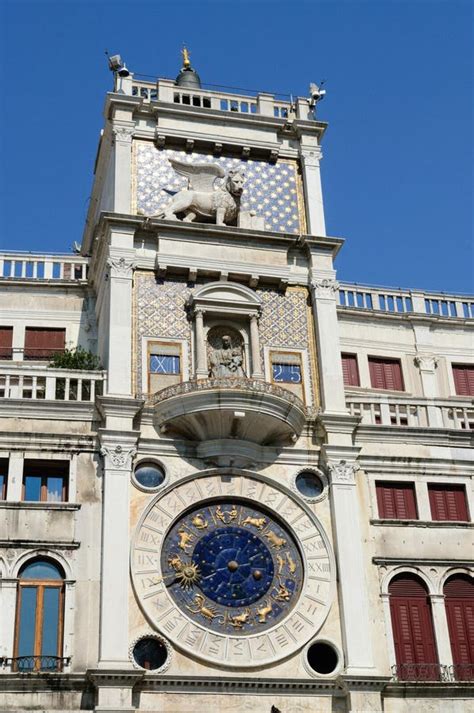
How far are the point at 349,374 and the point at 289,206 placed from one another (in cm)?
512

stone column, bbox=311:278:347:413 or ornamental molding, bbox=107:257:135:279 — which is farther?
ornamental molding, bbox=107:257:135:279

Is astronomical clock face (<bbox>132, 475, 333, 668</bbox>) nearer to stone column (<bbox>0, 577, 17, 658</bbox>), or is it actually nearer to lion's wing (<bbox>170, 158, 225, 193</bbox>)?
stone column (<bbox>0, 577, 17, 658</bbox>)

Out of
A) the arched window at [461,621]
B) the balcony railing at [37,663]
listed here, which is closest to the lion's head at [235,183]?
the arched window at [461,621]

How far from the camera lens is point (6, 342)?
3153 cm

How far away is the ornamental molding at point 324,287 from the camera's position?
30562 millimetres

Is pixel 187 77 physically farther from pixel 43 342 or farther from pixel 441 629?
pixel 441 629

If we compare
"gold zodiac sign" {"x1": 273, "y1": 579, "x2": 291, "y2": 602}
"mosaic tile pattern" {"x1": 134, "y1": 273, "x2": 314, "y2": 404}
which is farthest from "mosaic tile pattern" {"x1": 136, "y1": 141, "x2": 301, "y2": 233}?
"gold zodiac sign" {"x1": 273, "y1": 579, "x2": 291, "y2": 602}

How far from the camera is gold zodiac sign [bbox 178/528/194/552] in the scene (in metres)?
26.2

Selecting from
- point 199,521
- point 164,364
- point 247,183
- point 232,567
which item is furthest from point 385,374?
point 232,567

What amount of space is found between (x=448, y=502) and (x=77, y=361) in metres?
10.1

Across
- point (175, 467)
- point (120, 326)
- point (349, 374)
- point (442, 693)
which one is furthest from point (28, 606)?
point (349, 374)

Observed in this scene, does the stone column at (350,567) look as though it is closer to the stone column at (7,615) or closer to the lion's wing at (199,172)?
the stone column at (7,615)

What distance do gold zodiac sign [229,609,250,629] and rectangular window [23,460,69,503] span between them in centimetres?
470

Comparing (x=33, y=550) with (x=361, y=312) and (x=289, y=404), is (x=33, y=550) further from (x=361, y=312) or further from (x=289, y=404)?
(x=361, y=312)
